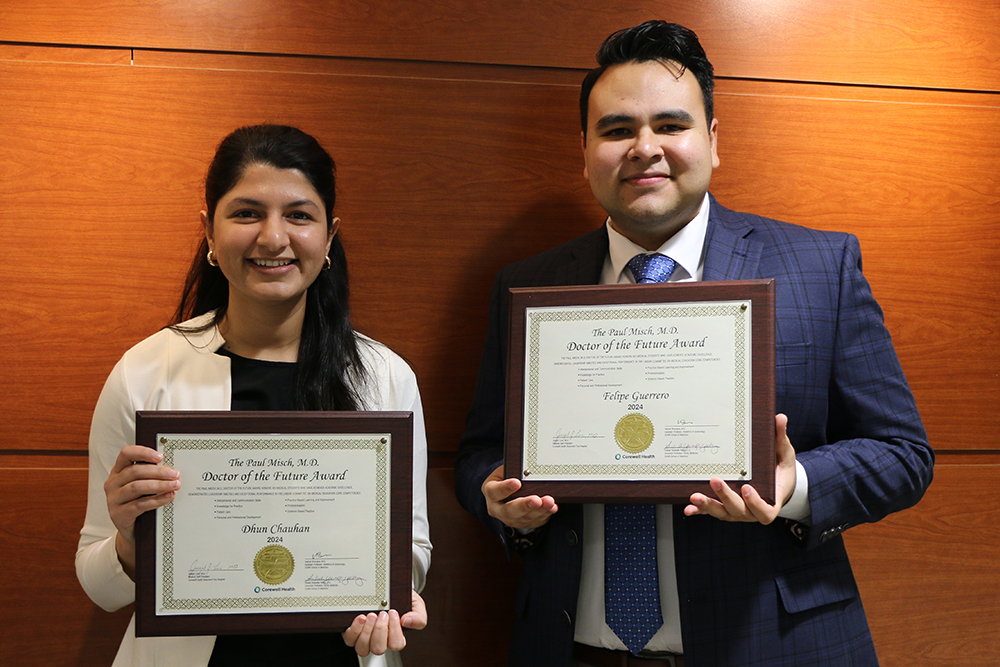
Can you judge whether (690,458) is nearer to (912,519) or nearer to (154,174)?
(912,519)

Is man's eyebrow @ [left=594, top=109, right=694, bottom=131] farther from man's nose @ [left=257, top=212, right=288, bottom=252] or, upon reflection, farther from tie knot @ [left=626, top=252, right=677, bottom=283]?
man's nose @ [left=257, top=212, right=288, bottom=252]

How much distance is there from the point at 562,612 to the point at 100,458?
0.91m

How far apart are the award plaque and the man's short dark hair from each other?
532 millimetres

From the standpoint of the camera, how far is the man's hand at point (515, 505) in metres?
1.24

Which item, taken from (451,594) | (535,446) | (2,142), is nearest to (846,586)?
(535,446)

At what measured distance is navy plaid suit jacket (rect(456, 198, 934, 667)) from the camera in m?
1.31

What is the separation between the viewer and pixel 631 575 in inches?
53.4

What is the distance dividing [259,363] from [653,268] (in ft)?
2.64

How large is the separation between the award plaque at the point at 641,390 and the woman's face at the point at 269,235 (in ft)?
1.47

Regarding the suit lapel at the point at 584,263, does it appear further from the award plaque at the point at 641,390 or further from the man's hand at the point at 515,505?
the man's hand at the point at 515,505

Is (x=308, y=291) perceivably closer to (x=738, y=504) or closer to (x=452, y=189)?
(x=452, y=189)
